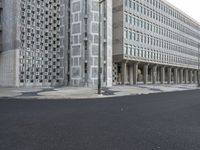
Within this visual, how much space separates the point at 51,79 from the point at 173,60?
137 ft

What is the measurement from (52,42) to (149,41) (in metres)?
26.2

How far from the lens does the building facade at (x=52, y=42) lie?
4509cm

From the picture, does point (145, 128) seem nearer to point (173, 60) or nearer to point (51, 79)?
point (51, 79)

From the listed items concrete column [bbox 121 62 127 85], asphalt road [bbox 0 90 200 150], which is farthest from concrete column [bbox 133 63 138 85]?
asphalt road [bbox 0 90 200 150]

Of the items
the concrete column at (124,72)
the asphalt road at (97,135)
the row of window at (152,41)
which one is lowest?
the asphalt road at (97,135)

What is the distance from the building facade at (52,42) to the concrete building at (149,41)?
5.35m

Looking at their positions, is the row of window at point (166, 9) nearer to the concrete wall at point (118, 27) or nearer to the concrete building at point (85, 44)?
the concrete wall at point (118, 27)

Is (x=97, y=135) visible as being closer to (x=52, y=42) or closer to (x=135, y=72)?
(x=52, y=42)

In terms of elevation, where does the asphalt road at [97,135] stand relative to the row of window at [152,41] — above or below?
below

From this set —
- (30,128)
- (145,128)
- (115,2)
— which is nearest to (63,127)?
(30,128)

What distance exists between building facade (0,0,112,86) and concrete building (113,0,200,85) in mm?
5354

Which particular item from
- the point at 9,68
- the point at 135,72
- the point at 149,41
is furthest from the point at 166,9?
the point at 9,68

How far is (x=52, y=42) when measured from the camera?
5084cm

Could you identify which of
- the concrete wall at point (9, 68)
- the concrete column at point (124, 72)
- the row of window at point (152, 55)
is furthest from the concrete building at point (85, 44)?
the concrete wall at point (9, 68)
